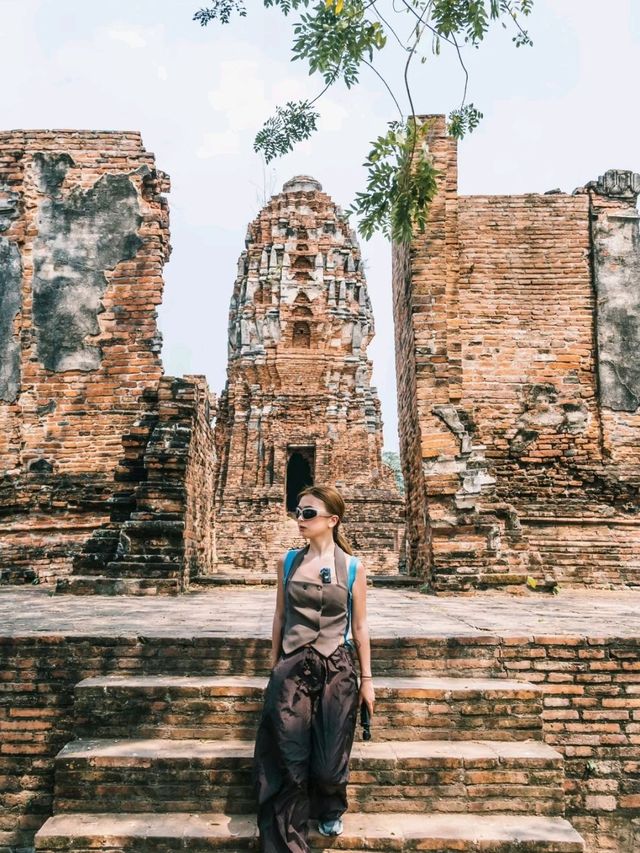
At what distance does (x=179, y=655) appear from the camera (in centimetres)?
375

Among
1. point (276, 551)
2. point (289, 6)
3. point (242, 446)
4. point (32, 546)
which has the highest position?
point (289, 6)

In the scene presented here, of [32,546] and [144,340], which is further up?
[144,340]

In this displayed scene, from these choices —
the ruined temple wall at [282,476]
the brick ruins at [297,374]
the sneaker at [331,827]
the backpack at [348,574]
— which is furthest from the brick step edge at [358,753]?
the brick ruins at [297,374]

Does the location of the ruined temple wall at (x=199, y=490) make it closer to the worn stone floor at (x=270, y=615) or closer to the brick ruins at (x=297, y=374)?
the worn stone floor at (x=270, y=615)

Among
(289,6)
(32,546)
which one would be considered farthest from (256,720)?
(32,546)

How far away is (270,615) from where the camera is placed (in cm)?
499

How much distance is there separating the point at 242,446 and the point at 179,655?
19.5 meters

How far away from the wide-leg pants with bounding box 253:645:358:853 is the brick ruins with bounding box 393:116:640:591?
5.13m

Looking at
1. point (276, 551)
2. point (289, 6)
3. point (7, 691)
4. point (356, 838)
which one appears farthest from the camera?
point (276, 551)

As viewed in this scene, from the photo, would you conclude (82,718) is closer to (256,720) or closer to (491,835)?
(256,720)

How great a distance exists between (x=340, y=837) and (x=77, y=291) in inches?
307

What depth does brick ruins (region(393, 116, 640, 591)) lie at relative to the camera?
347 inches

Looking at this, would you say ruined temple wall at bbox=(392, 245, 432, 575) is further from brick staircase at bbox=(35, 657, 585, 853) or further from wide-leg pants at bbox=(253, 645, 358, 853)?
wide-leg pants at bbox=(253, 645, 358, 853)

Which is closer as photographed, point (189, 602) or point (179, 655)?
point (179, 655)
